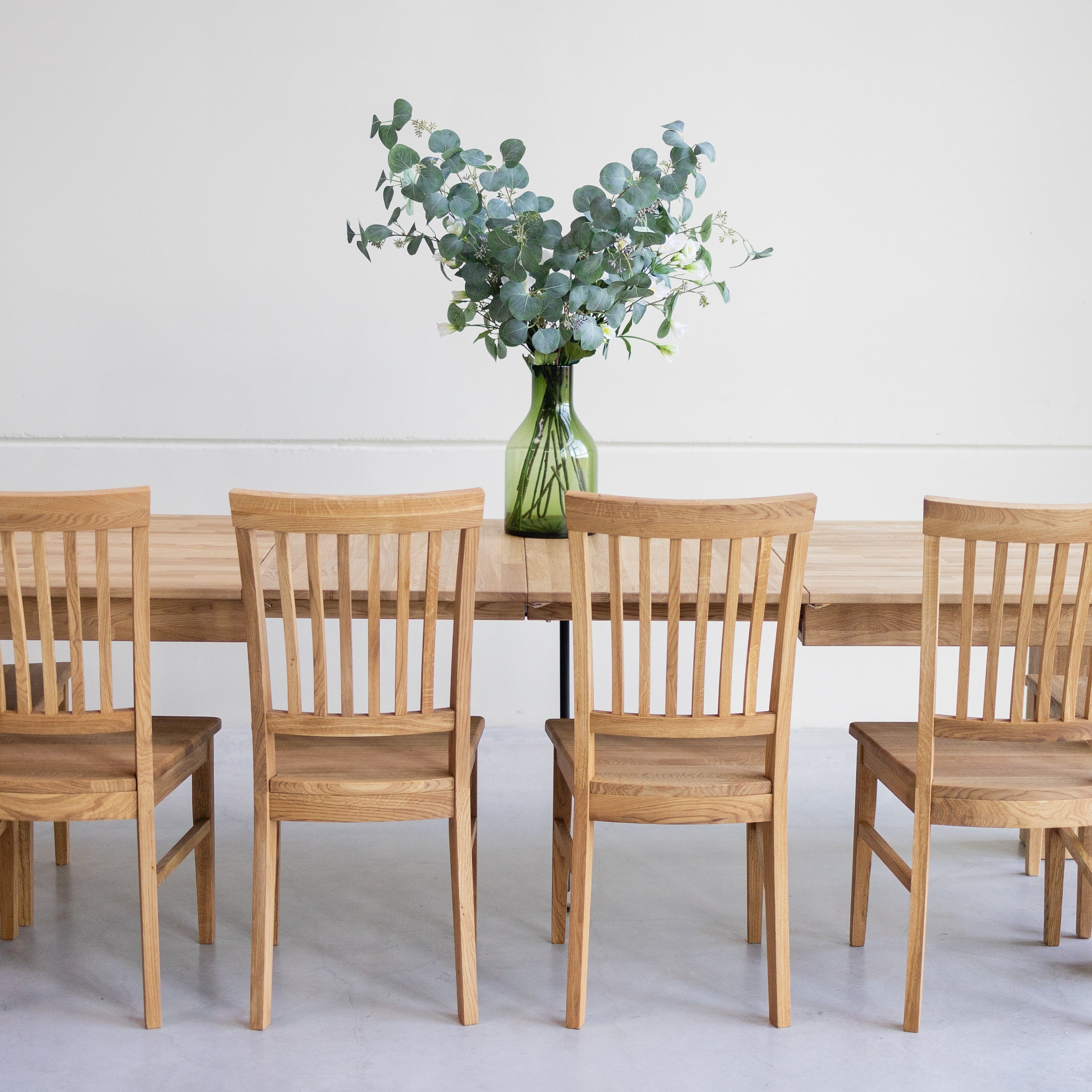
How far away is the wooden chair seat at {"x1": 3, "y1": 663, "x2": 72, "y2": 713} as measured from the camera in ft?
7.66

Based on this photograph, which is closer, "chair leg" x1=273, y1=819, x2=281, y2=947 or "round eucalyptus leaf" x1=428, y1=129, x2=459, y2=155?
"chair leg" x1=273, y1=819, x2=281, y2=947

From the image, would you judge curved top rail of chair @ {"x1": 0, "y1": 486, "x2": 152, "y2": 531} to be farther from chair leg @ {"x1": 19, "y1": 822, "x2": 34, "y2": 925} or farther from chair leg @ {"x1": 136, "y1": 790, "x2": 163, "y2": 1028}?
chair leg @ {"x1": 19, "y1": 822, "x2": 34, "y2": 925}

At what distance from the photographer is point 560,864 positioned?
88.5 inches

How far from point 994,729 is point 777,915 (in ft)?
1.59

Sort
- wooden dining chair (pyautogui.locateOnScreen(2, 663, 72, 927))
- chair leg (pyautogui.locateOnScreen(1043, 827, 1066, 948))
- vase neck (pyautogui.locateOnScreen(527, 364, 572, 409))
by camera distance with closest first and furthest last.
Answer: chair leg (pyautogui.locateOnScreen(1043, 827, 1066, 948))
wooden dining chair (pyautogui.locateOnScreen(2, 663, 72, 927))
vase neck (pyautogui.locateOnScreen(527, 364, 572, 409))

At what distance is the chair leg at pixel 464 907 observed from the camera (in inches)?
76.9

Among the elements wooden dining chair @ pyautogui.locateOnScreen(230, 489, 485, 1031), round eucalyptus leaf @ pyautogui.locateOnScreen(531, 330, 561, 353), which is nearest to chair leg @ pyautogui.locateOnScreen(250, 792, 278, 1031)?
wooden dining chair @ pyautogui.locateOnScreen(230, 489, 485, 1031)

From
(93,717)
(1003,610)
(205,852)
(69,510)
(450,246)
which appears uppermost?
(450,246)

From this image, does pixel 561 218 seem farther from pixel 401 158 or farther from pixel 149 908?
pixel 149 908

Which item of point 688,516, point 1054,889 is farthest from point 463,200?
point 1054,889

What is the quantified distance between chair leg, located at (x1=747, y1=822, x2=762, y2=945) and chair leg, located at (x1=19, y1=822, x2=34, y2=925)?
4.82ft

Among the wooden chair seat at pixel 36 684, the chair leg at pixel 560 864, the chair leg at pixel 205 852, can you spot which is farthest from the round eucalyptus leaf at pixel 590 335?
the wooden chair seat at pixel 36 684

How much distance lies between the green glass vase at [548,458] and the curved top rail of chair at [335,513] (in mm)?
717

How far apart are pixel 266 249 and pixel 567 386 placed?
1.57 metres
